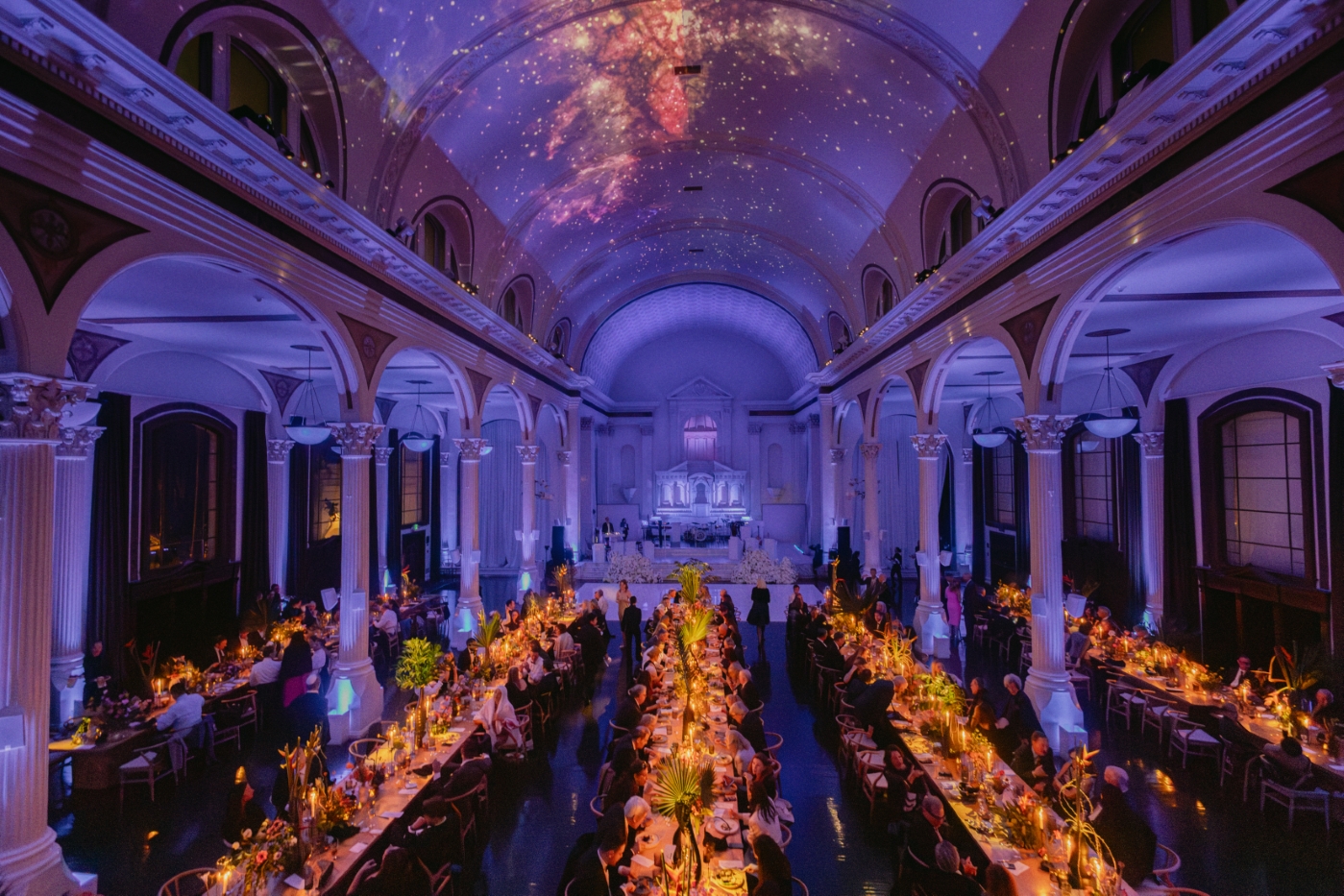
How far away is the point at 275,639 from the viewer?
412 inches

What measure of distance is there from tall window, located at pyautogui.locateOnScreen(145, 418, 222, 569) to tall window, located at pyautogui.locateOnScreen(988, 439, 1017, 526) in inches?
760

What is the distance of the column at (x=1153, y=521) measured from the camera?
12844mm

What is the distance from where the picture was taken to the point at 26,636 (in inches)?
183

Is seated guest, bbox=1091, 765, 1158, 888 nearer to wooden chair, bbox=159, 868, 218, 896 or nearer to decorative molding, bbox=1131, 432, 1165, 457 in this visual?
wooden chair, bbox=159, 868, 218, 896

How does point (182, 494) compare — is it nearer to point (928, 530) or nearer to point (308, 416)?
point (308, 416)

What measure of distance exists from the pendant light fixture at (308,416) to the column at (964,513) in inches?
701

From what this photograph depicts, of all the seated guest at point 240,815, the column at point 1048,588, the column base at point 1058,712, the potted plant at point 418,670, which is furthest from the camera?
the column at point 1048,588

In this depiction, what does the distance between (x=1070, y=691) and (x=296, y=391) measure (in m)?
16.2

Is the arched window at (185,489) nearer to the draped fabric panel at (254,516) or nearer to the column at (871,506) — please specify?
the draped fabric panel at (254,516)

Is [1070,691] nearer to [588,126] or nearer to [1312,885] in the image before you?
[1312,885]

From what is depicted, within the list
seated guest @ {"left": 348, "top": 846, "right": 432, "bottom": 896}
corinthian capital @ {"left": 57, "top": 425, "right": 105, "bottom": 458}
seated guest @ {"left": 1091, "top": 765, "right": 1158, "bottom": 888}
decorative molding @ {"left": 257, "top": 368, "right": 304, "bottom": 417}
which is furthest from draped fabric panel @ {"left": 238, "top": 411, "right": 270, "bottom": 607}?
seated guest @ {"left": 1091, "top": 765, "right": 1158, "bottom": 888}

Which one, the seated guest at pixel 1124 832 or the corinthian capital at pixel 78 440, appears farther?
the corinthian capital at pixel 78 440

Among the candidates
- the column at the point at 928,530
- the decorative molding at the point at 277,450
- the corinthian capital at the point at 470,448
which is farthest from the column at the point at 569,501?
the column at the point at 928,530

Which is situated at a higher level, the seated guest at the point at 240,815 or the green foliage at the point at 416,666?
the green foliage at the point at 416,666
